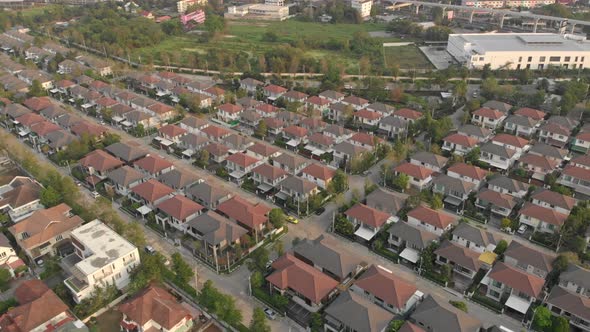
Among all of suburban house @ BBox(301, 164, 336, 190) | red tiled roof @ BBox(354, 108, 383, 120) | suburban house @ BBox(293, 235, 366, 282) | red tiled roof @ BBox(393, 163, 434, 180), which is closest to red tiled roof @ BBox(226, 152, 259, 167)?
suburban house @ BBox(301, 164, 336, 190)

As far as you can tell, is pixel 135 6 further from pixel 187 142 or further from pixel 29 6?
pixel 187 142

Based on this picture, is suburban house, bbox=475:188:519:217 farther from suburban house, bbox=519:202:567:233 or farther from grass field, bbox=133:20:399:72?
grass field, bbox=133:20:399:72

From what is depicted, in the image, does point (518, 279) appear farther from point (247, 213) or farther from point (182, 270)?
point (182, 270)

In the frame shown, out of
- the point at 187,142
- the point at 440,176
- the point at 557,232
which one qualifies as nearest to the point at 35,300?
the point at 187,142

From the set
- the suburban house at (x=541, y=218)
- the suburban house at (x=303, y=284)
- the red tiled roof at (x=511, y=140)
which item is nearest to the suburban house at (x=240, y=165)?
the suburban house at (x=303, y=284)

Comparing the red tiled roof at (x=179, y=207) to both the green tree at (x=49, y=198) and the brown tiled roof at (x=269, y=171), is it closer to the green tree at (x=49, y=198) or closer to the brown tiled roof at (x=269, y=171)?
the brown tiled roof at (x=269, y=171)

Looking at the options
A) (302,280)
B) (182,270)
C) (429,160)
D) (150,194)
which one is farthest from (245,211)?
(429,160)
